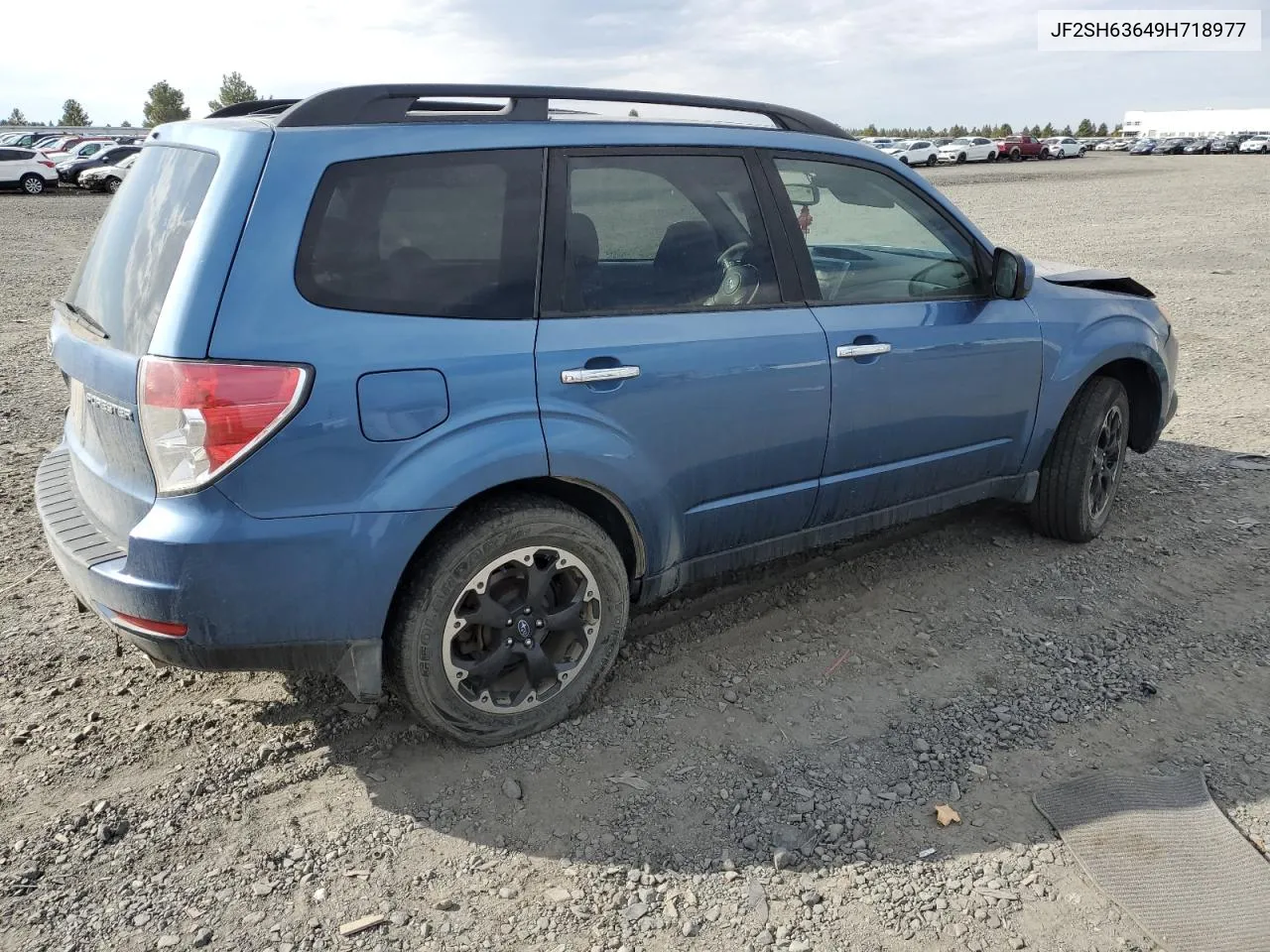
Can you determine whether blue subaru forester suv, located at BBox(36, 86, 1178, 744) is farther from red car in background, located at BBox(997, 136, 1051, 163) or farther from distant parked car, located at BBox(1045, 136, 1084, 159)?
distant parked car, located at BBox(1045, 136, 1084, 159)

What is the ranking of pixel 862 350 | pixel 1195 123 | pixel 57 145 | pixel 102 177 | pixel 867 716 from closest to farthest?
pixel 867 716, pixel 862 350, pixel 102 177, pixel 57 145, pixel 1195 123

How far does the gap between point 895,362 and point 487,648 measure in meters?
1.85

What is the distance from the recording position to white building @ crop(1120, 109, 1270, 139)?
3863 inches

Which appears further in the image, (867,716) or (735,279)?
(735,279)

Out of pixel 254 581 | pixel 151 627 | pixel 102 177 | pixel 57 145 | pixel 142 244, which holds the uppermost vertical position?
pixel 142 244

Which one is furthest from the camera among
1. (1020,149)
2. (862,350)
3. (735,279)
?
(1020,149)

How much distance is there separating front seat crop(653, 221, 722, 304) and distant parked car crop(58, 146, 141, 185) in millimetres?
31619

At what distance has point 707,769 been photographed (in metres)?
3.18

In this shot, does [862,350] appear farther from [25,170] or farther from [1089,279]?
[25,170]

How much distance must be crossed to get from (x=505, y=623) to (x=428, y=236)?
1.19m

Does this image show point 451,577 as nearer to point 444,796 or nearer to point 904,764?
point 444,796

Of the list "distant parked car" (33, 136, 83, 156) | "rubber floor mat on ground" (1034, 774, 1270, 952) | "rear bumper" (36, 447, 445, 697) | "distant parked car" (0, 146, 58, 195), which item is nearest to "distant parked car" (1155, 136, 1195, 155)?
"distant parked car" (33, 136, 83, 156)

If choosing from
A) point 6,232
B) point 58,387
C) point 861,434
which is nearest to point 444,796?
point 861,434

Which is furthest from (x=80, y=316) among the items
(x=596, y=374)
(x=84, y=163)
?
(x=84, y=163)
